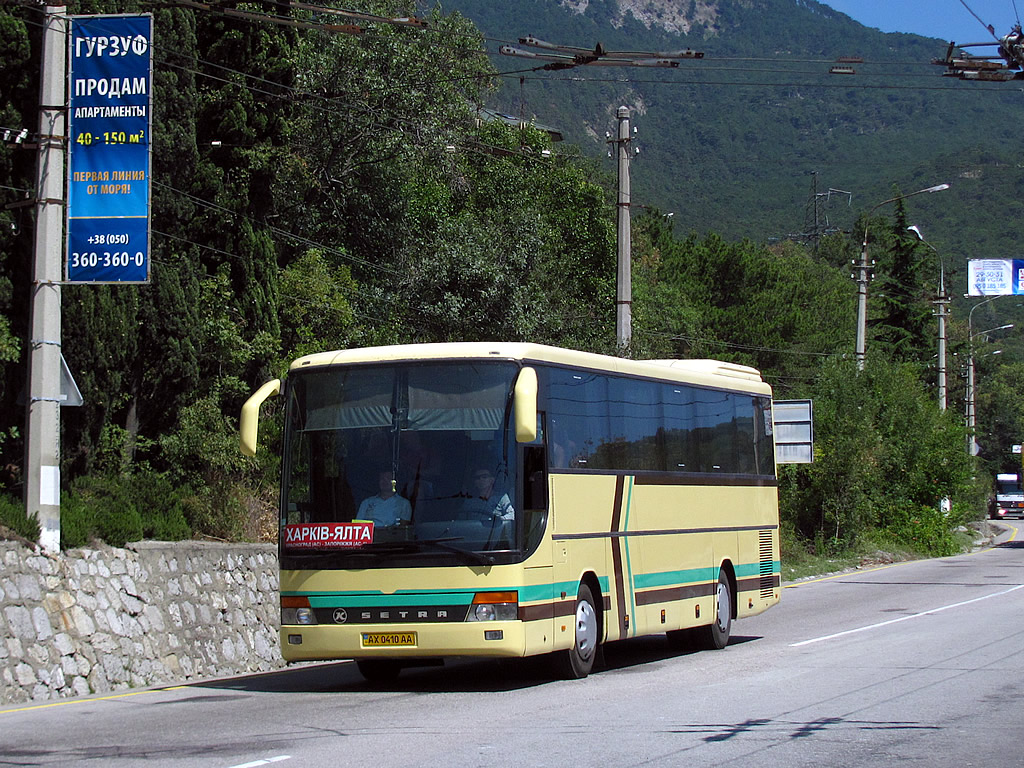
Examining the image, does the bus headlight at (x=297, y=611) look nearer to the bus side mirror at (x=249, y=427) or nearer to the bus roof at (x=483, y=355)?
the bus side mirror at (x=249, y=427)

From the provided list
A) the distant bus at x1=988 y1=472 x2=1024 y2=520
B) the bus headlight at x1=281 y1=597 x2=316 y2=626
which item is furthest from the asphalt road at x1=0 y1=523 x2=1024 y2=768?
the distant bus at x1=988 y1=472 x2=1024 y2=520

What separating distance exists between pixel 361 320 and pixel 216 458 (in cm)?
1223

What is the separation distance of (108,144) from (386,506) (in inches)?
230

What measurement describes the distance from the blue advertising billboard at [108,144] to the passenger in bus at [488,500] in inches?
202

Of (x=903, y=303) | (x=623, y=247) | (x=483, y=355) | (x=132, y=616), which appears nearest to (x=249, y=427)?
(x=483, y=355)

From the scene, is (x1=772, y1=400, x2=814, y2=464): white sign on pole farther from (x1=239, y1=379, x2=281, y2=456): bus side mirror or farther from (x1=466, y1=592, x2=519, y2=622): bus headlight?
(x1=239, y1=379, x2=281, y2=456): bus side mirror

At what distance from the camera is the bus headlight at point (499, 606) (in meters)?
12.4

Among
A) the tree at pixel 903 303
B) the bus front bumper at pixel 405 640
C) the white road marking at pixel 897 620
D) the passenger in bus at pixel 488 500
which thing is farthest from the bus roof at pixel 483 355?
the tree at pixel 903 303

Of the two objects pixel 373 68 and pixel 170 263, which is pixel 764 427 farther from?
pixel 373 68

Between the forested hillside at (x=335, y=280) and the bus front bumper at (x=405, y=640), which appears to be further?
the forested hillside at (x=335, y=280)

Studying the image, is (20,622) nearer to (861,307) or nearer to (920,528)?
(861,307)

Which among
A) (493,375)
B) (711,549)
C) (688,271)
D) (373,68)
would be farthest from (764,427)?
(688,271)

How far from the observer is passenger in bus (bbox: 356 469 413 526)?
41.4ft

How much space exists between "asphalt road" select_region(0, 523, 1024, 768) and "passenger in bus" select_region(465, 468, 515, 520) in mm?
1639
